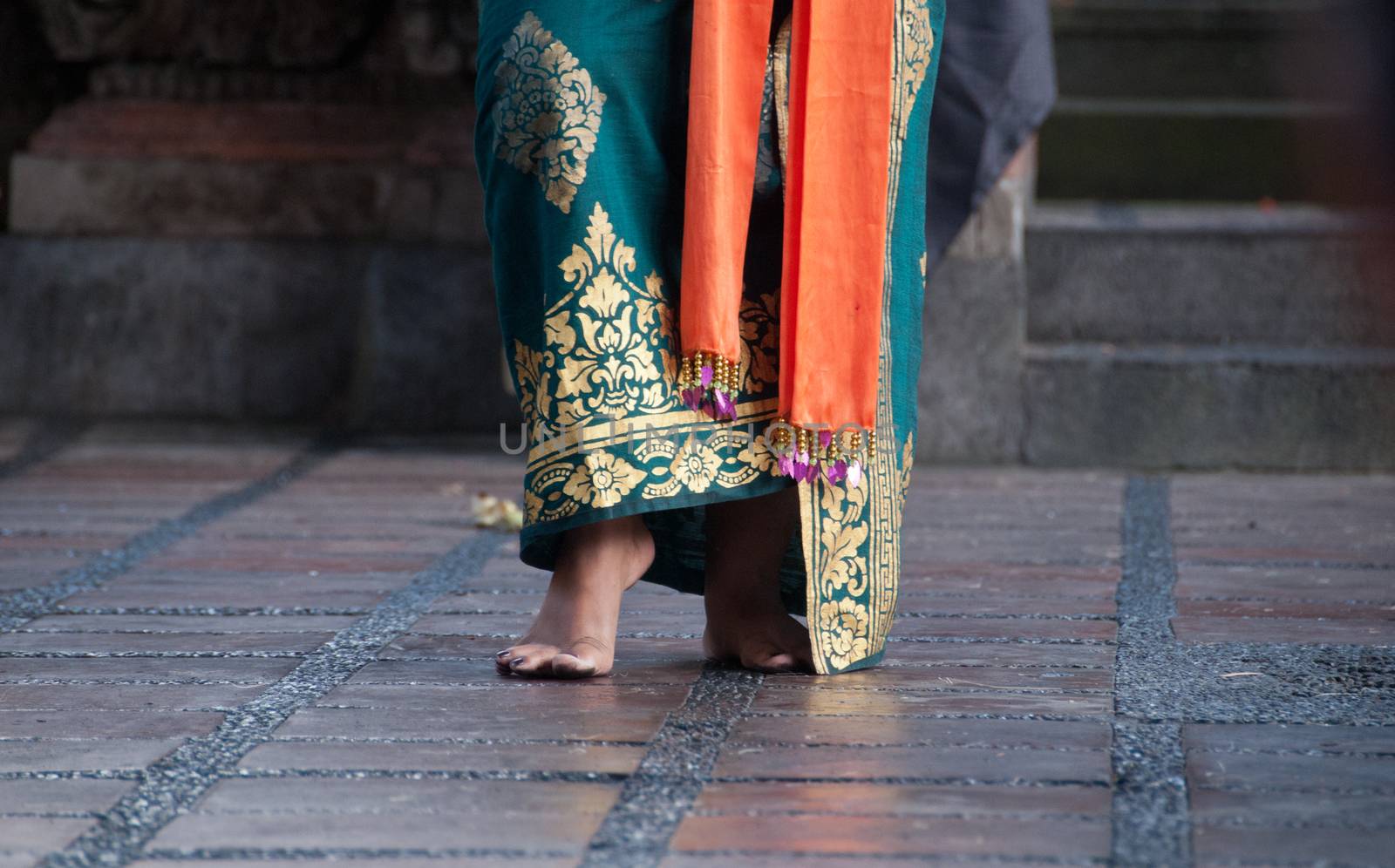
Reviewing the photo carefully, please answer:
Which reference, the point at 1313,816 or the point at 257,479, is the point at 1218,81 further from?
the point at 1313,816

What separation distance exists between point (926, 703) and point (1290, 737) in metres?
0.38

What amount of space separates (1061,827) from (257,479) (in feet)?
8.96

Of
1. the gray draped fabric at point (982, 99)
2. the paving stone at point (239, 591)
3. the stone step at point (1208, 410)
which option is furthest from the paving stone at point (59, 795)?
the stone step at point (1208, 410)

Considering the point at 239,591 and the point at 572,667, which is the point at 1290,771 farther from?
the point at 239,591

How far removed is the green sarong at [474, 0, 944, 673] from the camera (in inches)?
79.7

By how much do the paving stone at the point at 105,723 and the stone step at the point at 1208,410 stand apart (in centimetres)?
259

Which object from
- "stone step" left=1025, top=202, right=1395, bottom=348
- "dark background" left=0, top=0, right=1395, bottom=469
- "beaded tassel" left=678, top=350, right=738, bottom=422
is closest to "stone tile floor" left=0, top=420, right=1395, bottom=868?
"beaded tassel" left=678, top=350, right=738, bottom=422

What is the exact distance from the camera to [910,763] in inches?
67.1

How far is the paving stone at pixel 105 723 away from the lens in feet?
5.98

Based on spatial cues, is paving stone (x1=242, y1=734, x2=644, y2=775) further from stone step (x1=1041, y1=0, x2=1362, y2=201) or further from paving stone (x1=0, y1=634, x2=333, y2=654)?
stone step (x1=1041, y1=0, x2=1362, y2=201)

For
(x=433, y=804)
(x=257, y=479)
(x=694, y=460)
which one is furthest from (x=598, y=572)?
(x=257, y=479)

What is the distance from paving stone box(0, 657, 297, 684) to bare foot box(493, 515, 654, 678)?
0.27 meters

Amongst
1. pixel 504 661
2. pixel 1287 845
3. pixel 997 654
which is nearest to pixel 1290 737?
pixel 1287 845

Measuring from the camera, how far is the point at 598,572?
6.99ft
